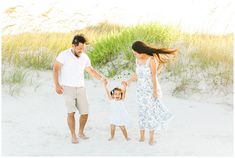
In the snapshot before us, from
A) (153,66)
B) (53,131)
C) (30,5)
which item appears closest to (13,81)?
(53,131)

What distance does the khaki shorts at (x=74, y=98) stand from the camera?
6844mm

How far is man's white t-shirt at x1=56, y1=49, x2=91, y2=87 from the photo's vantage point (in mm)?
6777

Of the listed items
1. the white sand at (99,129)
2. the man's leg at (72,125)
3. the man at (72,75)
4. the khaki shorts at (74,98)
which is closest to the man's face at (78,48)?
the man at (72,75)

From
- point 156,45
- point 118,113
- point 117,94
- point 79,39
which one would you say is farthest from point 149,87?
point 156,45

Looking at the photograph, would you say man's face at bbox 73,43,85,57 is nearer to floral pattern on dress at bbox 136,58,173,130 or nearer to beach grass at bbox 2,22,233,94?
floral pattern on dress at bbox 136,58,173,130

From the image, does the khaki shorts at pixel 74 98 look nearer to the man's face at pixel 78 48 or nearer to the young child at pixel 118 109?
the young child at pixel 118 109

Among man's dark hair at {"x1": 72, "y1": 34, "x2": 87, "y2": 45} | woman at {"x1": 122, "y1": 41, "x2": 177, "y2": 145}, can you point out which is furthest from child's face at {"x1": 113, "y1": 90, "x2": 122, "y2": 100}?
man's dark hair at {"x1": 72, "y1": 34, "x2": 87, "y2": 45}

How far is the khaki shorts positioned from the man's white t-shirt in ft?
0.20

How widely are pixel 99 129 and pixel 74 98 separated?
33.9 inches

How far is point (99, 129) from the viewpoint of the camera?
298 inches

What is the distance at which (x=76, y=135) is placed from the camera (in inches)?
286

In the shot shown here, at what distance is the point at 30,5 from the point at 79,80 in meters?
6.56

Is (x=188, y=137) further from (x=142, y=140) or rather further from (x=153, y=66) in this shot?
(x=153, y=66)

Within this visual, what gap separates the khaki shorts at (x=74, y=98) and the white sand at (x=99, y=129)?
1.39 feet
